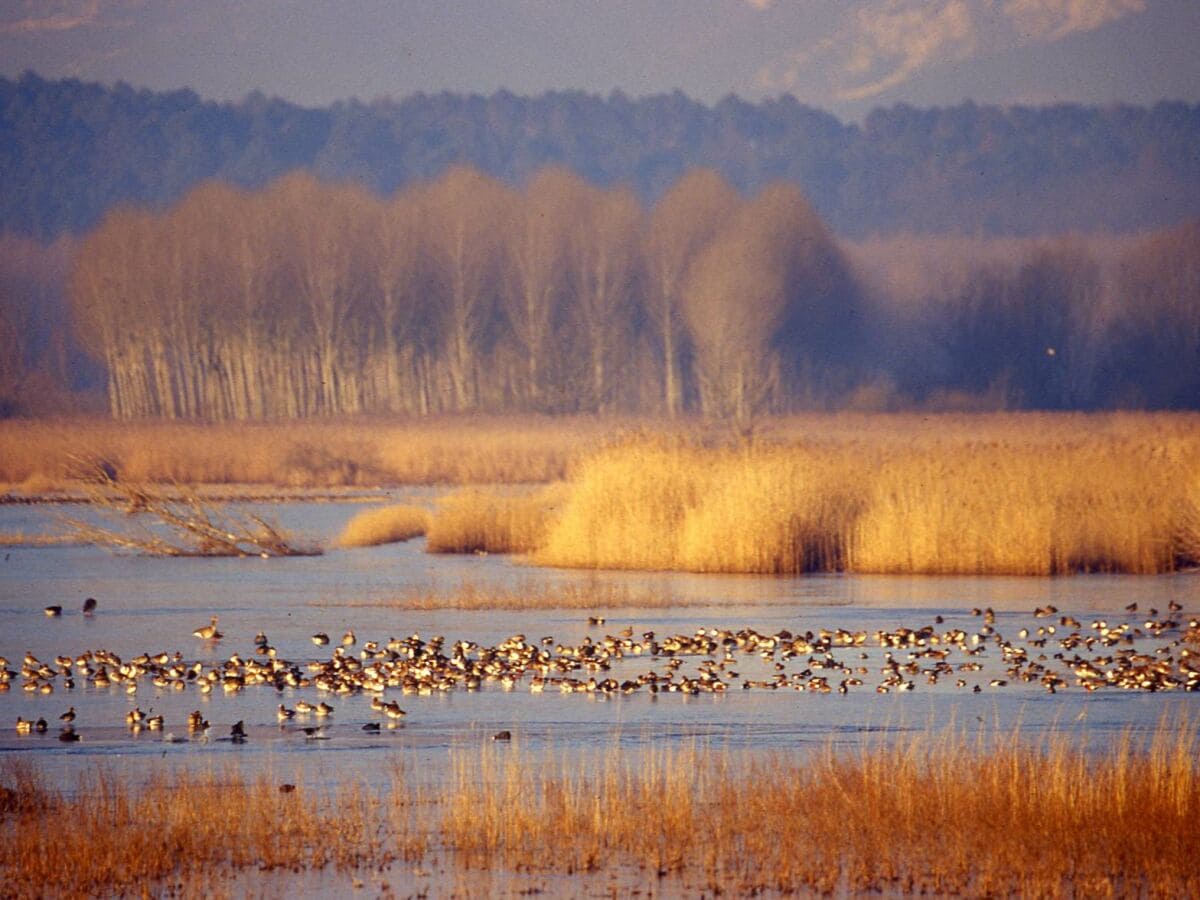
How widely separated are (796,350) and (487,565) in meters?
71.1

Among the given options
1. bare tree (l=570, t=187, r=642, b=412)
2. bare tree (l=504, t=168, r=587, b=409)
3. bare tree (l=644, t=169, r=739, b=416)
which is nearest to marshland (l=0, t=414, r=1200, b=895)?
bare tree (l=504, t=168, r=587, b=409)

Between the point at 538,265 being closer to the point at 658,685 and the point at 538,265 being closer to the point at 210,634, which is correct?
the point at 210,634

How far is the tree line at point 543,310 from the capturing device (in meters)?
87.6

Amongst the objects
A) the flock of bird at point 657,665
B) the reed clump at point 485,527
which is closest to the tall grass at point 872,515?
the reed clump at point 485,527

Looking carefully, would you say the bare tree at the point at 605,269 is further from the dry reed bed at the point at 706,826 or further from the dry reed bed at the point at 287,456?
the dry reed bed at the point at 706,826

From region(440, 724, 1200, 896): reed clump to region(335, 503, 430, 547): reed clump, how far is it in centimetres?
2060

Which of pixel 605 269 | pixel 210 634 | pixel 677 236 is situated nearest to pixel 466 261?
pixel 605 269

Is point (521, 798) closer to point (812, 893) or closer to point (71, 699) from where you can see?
point (812, 893)

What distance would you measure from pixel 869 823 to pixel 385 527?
23.0 meters

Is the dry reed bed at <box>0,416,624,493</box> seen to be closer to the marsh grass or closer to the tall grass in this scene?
the tall grass

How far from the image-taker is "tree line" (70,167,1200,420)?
8762 centimetres

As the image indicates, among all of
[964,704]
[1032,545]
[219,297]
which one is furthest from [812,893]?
[219,297]

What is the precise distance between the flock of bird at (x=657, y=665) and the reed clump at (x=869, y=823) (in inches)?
146

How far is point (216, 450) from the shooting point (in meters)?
51.9
